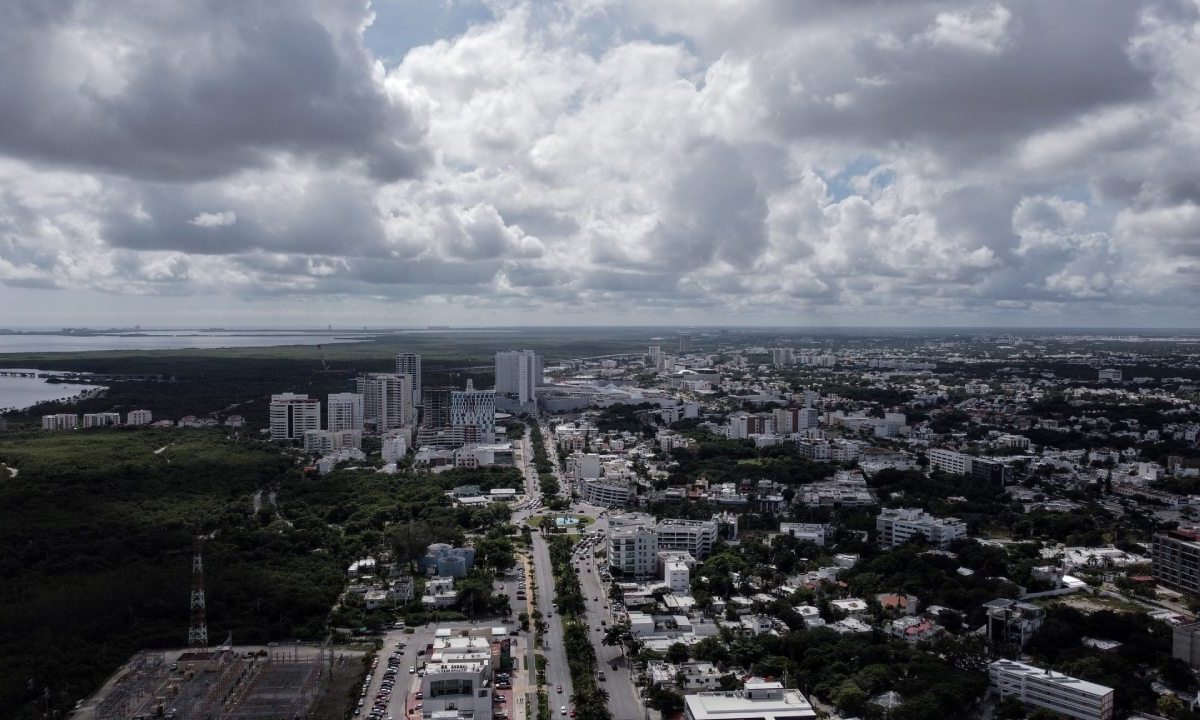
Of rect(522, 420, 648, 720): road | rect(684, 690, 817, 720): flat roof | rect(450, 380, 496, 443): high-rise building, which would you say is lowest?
rect(522, 420, 648, 720): road

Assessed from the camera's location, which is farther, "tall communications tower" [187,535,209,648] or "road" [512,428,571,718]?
"tall communications tower" [187,535,209,648]

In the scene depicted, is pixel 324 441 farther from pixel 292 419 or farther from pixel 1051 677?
pixel 1051 677

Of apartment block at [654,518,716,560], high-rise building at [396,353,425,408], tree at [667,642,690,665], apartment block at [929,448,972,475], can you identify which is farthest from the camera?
high-rise building at [396,353,425,408]

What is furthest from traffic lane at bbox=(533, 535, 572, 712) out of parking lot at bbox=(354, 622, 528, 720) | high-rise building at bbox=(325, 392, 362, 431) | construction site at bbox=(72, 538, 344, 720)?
high-rise building at bbox=(325, 392, 362, 431)

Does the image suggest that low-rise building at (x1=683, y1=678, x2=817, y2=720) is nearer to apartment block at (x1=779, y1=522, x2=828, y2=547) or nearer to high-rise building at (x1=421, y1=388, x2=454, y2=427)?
apartment block at (x1=779, y1=522, x2=828, y2=547)

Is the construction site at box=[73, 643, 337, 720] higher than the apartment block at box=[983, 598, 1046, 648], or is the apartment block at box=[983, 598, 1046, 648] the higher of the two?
the apartment block at box=[983, 598, 1046, 648]

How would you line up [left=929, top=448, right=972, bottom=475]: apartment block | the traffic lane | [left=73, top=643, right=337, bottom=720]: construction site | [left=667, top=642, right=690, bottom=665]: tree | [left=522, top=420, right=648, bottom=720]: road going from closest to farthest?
[left=73, top=643, right=337, bottom=720]: construction site < [left=522, top=420, right=648, bottom=720]: road < the traffic lane < [left=667, top=642, right=690, bottom=665]: tree < [left=929, top=448, right=972, bottom=475]: apartment block

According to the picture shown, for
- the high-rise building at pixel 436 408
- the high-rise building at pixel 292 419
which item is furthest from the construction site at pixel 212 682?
the high-rise building at pixel 436 408

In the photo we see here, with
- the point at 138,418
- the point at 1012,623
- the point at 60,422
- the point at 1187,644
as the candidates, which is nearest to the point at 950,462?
the point at 1012,623

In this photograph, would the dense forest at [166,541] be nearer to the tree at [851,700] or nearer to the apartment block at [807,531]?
the apartment block at [807,531]
